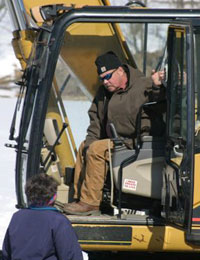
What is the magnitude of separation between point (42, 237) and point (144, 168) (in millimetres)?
1863

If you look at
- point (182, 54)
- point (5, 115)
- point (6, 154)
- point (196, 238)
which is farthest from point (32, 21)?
point (5, 115)

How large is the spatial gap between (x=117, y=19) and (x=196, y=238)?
1.77m

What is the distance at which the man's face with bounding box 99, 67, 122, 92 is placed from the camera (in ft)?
21.2

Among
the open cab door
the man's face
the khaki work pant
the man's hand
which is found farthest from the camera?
the man's face

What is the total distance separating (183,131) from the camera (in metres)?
5.82

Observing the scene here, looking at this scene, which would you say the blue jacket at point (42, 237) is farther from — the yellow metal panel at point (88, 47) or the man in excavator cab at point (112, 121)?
the yellow metal panel at point (88, 47)

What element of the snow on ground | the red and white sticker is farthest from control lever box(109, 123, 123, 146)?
the snow on ground

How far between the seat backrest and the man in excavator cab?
0.34 feet

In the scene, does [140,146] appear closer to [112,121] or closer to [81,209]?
[112,121]

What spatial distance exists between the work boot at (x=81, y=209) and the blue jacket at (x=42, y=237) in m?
1.63

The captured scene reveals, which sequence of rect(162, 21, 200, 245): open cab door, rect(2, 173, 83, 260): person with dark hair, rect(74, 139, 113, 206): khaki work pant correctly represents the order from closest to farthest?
1. rect(2, 173, 83, 260): person with dark hair
2. rect(162, 21, 200, 245): open cab door
3. rect(74, 139, 113, 206): khaki work pant

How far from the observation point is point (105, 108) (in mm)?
6668

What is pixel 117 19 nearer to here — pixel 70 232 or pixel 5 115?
pixel 70 232

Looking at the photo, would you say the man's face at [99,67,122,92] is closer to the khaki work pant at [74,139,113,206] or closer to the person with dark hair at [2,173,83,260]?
the khaki work pant at [74,139,113,206]
